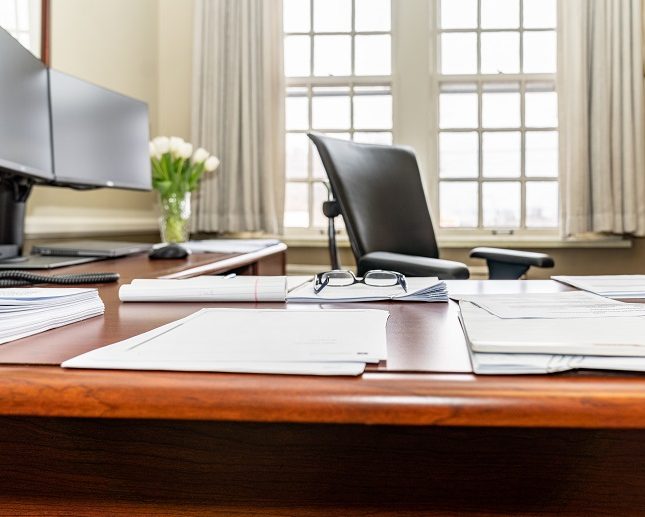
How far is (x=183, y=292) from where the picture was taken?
0.93 meters

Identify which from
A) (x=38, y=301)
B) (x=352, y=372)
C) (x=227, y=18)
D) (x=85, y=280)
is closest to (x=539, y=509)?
(x=352, y=372)

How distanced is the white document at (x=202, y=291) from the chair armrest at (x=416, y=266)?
601mm

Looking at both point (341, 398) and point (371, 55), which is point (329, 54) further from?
point (341, 398)

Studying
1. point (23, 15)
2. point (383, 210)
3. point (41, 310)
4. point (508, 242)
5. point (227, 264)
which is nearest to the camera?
point (41, 310)

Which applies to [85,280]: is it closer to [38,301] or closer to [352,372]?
[38,301]

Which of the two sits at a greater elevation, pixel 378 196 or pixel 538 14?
pixel 538 14

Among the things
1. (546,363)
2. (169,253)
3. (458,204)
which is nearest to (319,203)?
(458,204)

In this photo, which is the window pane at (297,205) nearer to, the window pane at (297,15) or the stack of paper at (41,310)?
the window pane at (297,15)

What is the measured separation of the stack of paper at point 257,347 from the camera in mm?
484

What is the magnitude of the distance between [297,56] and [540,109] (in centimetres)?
127

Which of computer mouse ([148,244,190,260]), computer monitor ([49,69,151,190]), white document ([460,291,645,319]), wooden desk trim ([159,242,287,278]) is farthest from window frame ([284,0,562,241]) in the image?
white document ([460,291,645,319])

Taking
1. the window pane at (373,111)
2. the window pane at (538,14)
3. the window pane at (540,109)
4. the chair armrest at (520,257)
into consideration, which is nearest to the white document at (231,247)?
the chair armrest at (520,257)

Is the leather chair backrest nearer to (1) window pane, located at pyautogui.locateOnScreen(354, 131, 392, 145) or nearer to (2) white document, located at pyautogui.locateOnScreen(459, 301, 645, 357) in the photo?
(1) window pane, located at pyautogui.locateOnScreen(354, 131, 392, 145)

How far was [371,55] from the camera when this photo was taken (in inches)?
128
